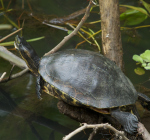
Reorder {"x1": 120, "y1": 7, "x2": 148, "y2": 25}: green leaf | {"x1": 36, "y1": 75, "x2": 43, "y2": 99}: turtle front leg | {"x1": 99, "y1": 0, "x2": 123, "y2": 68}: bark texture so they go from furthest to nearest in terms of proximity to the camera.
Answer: {"x1": 120, "y1": 7, "x2": 148, "y2": 25}: green leaf < {"x1": 99, "y1": 0, "x2": 123, "y2": 68}: bark texture < {"x1": 36, "y1": 75, "x2": 43, "y2": 99}: turtle front leg

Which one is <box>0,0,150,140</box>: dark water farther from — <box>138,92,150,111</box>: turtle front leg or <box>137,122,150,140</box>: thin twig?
<box>137,122,150,140</box>: thin twig

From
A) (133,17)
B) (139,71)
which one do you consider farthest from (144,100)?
(133,17)

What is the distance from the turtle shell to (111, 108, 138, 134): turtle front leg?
96 millimetres

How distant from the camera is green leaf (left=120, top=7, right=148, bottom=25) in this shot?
4.27m

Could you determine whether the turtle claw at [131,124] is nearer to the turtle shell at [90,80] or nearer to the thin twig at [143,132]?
the thin twig at [143,132]

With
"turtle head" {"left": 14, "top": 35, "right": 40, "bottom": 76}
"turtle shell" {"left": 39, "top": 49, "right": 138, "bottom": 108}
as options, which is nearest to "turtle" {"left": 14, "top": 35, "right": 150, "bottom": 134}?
"turtle shell" {"left": 39, "top": 49, "right": 138, "bottom": 108}

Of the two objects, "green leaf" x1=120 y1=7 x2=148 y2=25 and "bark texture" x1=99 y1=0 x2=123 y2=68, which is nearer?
"bark texture" x1=99 y1=0 x2=123 y2=68

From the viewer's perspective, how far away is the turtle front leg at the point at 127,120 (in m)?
1.86

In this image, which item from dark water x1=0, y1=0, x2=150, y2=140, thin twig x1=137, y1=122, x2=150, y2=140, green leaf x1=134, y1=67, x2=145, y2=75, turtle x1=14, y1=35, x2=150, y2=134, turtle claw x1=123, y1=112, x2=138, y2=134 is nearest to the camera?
thin twig x1=137, y1=122, x2=150, y2=140

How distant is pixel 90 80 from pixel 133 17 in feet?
9.16

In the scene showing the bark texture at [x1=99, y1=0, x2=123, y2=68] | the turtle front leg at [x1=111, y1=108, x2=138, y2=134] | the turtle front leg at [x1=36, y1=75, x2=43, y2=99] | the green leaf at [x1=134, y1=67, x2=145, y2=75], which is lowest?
the green leaf at [x1=134, y1=67, x2=145, y2=75]

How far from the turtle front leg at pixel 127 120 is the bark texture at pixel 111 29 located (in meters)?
1.01

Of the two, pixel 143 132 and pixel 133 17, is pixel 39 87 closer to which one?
pixel 143 132

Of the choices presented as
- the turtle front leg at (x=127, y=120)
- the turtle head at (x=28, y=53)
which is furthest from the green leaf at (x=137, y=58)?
the turtle head at (x=28, y=53)
